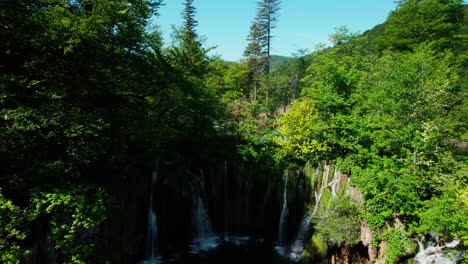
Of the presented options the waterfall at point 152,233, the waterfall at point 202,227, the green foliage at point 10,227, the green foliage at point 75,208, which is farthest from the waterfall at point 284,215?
the green foliage at point 10,227

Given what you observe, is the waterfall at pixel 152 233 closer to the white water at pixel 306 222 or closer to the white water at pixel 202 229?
the white water at pixel 202 229

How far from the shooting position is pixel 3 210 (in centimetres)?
621

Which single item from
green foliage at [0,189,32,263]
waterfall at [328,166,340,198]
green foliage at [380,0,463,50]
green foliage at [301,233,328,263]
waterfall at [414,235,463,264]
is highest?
green foliage at [380,0,463,50]

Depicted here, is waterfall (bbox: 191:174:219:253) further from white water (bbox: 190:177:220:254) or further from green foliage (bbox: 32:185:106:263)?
green foliage (bbox: 32:185:106:263)

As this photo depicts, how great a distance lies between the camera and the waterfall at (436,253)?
1005 centimetres

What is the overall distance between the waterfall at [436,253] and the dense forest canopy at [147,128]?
357mm

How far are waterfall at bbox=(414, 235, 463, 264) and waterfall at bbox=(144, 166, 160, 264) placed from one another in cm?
1284

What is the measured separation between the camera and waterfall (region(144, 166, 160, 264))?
14.7 m

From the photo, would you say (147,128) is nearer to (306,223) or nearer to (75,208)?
(75,208)

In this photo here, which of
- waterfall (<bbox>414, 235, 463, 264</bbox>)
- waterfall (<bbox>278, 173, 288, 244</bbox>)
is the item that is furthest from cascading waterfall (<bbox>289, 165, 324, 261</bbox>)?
waterfall (<bbox>414, 235, 463, 264</bbox>)

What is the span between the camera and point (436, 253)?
1056 centimetres

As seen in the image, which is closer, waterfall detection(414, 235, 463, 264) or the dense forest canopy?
Answer: the dense forest canopy

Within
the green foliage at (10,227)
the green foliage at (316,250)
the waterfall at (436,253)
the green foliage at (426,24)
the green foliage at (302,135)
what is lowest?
the green foliage at (316,250)

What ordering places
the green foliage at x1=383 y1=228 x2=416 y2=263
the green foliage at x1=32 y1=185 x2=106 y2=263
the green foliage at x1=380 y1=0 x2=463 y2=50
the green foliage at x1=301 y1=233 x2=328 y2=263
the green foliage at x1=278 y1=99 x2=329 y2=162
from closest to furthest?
the green foliage at x1=32 y1=185 x2=106 y2=263
the green foliage at x1=383 y1=228 x2=416 y2=263
the green foliage at x1=301 y1=233 x2=328 y2=263
the green foliage at x1=278 y1=99 x2=329 y2=162
the green foliage at x1=380 y1=0 x2=463 y2=50
